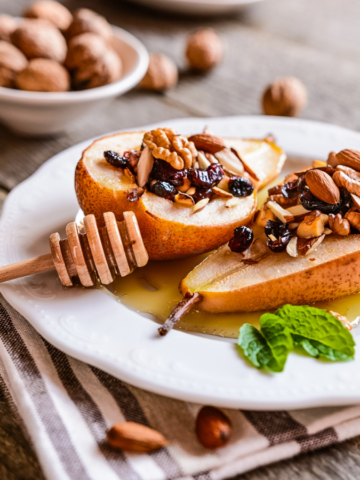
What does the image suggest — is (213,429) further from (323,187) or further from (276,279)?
(323,187)

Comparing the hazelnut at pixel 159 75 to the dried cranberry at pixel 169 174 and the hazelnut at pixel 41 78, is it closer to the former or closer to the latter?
the hazelnut at pixel 41 78

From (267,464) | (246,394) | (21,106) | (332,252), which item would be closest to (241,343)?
(246,394)

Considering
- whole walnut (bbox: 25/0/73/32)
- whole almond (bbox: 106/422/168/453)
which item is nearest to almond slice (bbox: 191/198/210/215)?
whole almond (bbox: 106/422/168/453)

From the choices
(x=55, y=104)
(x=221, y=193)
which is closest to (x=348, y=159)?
(x=221, y=193)

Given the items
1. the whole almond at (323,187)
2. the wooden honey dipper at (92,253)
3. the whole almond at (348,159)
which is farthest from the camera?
the whole almond at (348,159)

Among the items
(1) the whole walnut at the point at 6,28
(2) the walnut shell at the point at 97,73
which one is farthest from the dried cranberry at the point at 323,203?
(1) the whole walnut at the point at 6,28
